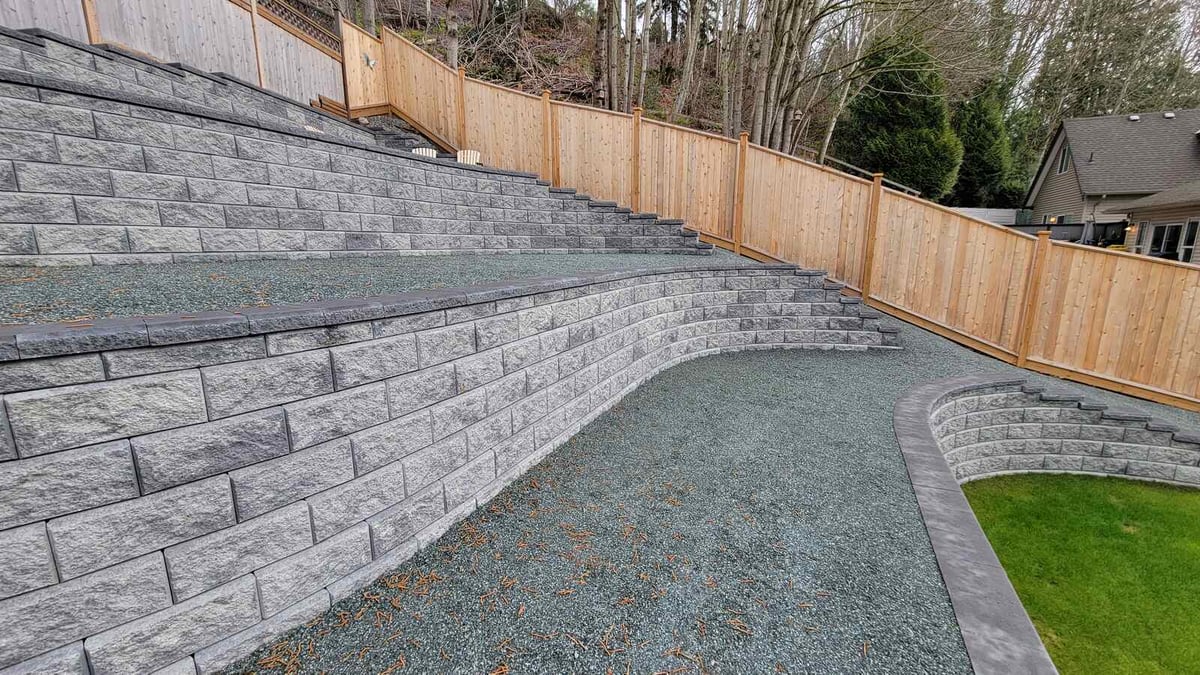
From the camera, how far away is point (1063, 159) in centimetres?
2116

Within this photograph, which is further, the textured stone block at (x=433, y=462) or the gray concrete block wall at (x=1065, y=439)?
the gray concrete block wall at (x=1065, y=439)

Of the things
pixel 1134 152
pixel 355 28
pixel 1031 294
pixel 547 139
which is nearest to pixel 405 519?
pixel 547 139

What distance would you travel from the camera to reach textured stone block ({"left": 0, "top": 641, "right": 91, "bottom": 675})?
4.35 ft

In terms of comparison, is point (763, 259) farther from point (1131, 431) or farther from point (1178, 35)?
point (1178, 35)

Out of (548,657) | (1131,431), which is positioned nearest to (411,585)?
(548,657)

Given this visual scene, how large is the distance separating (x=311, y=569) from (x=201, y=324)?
99 cm

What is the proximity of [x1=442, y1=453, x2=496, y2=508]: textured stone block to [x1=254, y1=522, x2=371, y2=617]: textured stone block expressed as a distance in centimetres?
47

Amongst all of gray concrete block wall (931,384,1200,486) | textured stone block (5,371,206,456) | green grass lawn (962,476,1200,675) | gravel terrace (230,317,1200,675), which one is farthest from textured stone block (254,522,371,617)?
gray concrete block wall (931,384,1200,486)

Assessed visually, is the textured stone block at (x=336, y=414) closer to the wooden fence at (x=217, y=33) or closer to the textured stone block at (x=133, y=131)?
the textured stone block at (x=133, y=131)

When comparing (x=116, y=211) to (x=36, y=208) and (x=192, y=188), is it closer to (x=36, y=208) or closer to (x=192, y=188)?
(x=36, y=208)

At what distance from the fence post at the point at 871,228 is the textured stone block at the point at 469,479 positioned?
610 cm

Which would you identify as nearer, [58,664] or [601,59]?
[58,664]

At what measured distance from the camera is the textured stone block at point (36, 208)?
8.77ft

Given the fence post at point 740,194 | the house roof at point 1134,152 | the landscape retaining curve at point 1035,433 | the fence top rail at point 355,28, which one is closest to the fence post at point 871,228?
the fence post at point 740,194
